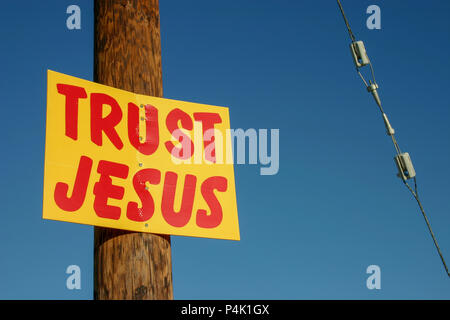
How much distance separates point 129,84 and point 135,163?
1.67ft

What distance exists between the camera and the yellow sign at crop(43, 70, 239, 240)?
3.17 metres

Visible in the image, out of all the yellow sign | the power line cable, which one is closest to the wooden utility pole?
the yellow sign

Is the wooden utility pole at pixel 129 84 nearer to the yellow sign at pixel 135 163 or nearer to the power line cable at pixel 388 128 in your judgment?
the yellow sign at pixel 135 163

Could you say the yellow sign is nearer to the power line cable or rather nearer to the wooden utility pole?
the wooden utility pole

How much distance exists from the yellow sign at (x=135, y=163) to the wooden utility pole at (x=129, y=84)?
85 millimetres

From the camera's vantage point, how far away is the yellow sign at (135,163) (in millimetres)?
3170

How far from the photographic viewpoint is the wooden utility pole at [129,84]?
315 centimetres

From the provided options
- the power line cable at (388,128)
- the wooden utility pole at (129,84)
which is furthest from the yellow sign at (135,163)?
the power line cable at (388,128)

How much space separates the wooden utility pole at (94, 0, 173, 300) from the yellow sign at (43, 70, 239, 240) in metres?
0.09

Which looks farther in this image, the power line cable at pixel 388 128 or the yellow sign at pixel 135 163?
the power line cable at pixel 388 128

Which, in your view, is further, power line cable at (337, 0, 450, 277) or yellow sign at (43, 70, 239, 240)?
power line cable at (337, 0, 450, 277)
